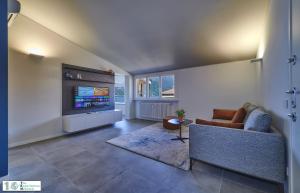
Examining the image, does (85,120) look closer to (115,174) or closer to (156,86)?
(115,174)

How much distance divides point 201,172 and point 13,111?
4.14 m

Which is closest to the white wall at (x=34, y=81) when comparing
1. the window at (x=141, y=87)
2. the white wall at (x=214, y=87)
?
the window at (x=141, y=87)

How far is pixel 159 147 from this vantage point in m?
3.04

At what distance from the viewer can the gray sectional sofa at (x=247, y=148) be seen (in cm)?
158

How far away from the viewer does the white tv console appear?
397cm

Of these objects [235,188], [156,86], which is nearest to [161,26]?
[235,188]

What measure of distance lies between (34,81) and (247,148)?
4653 millimetres

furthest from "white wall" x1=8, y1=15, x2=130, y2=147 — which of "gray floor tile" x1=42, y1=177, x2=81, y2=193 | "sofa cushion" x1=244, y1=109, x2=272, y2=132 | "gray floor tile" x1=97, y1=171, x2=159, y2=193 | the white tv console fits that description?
"sofa cushion" x1=244, y1=109, x2=272, y2=132

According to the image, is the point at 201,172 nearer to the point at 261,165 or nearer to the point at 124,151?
the point at 261,165

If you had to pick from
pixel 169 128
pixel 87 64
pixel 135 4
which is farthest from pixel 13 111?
pixel 169 128

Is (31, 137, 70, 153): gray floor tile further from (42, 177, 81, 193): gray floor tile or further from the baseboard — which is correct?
(42, 177, 81, 193): gray floor tile

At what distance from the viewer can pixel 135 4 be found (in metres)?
2.70

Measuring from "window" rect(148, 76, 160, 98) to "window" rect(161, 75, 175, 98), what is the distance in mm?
255

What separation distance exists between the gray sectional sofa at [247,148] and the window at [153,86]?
4268 mm
